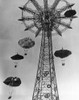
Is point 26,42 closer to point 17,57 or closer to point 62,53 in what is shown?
point 17,57

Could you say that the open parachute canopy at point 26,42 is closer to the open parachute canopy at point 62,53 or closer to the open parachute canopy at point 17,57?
the open parachute canopy at point 17,57

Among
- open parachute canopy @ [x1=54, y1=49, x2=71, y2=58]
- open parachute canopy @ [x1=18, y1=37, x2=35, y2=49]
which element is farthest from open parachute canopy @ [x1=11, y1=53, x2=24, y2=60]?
open parachute canopy @ [x1=54, y1=49, x2=71, y2=58]

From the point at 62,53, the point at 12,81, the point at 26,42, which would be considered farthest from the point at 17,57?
the point at 62,53

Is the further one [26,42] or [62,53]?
[26,42]

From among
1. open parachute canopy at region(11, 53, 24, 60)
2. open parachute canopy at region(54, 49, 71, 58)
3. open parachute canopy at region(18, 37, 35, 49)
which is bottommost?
open parachute canopy at region(11, 53, 24, 60)

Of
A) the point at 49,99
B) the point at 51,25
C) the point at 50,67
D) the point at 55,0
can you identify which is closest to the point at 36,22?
the point at 51,25

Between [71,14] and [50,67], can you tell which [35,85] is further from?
[71,14]

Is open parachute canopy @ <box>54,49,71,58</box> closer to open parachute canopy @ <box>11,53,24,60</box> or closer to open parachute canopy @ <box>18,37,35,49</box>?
open parachute canopy @ <box>18,37,35,49</box>

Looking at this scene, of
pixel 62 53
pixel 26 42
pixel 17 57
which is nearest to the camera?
pixel 62 53
